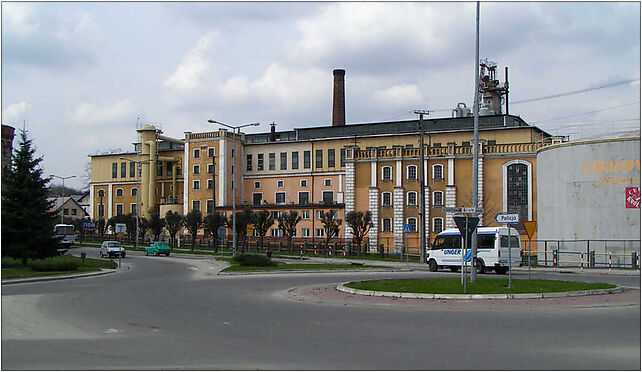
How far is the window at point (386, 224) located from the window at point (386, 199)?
1583 millimetres

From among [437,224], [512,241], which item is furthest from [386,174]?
[512,241]

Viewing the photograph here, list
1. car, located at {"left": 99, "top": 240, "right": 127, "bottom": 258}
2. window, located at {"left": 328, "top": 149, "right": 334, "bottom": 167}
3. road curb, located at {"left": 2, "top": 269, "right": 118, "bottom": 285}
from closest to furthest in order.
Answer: road curb, located at {"left": 2, "top": 269, "right": 118, "bottom": 285} → car, located at {"left": 99, "top": 240, "right": 127, "bottom": 258} → window, located at {"left": 328, "top": 149, "right": 334, "bottom": 167}

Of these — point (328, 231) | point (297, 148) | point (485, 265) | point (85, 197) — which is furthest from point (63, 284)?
point (85, 197)

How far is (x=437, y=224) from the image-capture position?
6738 cm

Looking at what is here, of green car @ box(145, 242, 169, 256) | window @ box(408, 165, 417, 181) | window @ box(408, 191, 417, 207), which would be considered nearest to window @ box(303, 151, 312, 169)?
window @ box(408, 165, 417, 181)

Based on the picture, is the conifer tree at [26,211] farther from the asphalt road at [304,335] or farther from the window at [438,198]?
the window at [438,198]

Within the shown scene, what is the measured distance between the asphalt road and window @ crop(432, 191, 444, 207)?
48.2m

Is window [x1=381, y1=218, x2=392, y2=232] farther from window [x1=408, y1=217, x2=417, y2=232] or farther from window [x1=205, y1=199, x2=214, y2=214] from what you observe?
window [x1=205, y1=199, x2=214, y2=214]

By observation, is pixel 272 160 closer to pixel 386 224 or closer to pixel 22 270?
pixel 386 224

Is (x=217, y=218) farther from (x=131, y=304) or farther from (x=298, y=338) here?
(x=298, y=338)

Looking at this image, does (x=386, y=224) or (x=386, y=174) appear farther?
(x=386, y=174)

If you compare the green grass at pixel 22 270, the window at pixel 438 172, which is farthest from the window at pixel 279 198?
the green grass at pixel 22 270

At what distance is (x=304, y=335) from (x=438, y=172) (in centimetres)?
5675

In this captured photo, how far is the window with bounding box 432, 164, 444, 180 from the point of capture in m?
68.2
